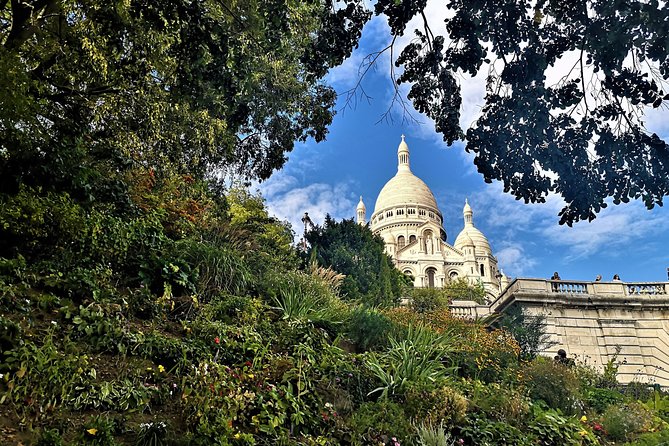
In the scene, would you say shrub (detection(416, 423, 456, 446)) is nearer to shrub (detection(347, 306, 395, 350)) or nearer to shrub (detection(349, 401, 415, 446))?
shrub (detection(349, 401, 415, 446))

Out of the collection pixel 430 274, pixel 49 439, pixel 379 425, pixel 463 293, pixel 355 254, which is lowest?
pixel 49 439

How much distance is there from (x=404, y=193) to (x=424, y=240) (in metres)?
11.5

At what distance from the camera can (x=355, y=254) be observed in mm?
25031

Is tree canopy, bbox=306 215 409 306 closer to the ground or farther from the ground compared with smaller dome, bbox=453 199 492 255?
closer to the ground

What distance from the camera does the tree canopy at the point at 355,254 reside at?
2389 centimetres

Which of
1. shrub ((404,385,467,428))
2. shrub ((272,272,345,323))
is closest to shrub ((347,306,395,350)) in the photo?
shrub ((272,272,345,323))

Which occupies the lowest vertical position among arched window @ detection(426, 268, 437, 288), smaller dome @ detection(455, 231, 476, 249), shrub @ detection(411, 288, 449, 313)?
shrub @ detection(411, 288, 449, 313)

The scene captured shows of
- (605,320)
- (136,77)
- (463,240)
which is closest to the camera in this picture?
(136,77)

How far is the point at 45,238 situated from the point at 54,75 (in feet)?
11.5

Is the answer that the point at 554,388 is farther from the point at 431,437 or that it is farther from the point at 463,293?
the point at 463,293

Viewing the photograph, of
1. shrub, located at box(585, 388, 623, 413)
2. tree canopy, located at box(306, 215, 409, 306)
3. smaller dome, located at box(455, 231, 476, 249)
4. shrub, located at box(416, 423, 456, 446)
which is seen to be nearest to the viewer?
shrub, located at box(416, 423, 456, 446)

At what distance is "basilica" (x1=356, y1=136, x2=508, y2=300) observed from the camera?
263ft

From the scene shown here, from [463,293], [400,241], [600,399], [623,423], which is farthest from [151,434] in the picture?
[400,241]

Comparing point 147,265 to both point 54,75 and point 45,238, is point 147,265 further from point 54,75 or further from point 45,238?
point 54,75
